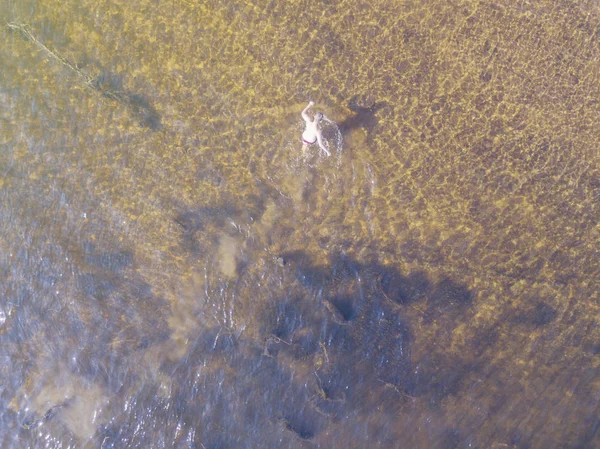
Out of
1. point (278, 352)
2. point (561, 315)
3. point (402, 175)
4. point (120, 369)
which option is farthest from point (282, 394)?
point (561, 315)

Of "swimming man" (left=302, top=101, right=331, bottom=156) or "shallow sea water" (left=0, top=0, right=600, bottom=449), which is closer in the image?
"swimming man" (left=302, top=101, right=331, bottom=156)

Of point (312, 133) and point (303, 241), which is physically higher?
point (312, 133)

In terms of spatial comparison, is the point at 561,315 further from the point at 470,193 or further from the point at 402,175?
the point at 402,175

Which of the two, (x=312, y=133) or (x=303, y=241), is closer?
(x=312, y=133)
